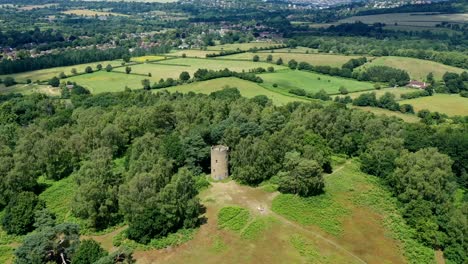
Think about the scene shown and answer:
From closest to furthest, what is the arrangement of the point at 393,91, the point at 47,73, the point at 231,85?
the point at 231,85
the point at 393,91
the point at 47,73

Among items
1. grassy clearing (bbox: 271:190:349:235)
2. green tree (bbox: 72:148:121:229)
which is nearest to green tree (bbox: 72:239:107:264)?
green tree (bbox: 72:148:121:229)

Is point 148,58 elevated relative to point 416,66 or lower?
elevated

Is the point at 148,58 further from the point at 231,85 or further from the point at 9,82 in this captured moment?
the point at 231,85

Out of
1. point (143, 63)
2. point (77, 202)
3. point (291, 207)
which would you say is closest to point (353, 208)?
point (291, 207)

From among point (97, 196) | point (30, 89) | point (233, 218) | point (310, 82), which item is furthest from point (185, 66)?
point (233, 218)

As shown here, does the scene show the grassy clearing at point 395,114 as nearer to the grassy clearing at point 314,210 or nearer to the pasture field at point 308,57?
the pasture field at point 308,57

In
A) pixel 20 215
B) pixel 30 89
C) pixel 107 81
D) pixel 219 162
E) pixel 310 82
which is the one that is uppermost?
pixel 219 162

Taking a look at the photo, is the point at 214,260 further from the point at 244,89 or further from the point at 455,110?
the point at 455,110

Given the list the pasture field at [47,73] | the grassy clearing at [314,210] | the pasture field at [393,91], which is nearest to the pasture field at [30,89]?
the pasture field at [47,73]
